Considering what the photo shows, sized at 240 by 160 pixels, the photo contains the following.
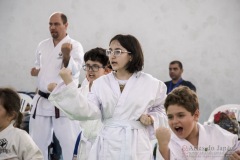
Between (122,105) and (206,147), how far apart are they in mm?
603

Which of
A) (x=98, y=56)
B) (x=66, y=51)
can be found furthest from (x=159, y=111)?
(x=66, y=51)

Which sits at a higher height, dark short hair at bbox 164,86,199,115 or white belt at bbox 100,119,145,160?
dark short hair at bbox 164,86,199,115

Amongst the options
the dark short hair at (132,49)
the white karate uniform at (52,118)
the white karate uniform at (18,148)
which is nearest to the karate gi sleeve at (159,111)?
the dark short hair at (132,49)

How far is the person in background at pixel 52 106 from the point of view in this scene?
440 centimetres

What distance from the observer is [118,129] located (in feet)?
9.37

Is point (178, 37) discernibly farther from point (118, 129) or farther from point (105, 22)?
point (118, 129)

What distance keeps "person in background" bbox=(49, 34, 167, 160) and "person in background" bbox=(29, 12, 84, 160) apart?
53.4 inches

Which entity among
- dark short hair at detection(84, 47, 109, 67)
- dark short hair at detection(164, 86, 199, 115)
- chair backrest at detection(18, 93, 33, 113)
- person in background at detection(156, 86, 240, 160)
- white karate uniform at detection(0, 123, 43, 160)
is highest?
dark short hair at detection(84, 47, 109, 67)

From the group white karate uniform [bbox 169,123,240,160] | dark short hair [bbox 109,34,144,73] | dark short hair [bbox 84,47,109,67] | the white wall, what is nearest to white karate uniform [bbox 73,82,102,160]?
dark short hair [bbox 84,47,109,67]

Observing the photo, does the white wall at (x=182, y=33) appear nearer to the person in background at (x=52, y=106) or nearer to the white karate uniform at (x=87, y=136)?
the person in background at (x=52, y=106)

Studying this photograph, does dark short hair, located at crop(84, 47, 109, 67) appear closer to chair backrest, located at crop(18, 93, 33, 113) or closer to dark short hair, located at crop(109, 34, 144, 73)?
dark short hair, located at crop(109, 34, 144, 73)

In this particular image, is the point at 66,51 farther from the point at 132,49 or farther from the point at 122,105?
the point at 122,105

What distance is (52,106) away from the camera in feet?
14.6

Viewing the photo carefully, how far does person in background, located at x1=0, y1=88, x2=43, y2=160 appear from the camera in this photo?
106 inches
